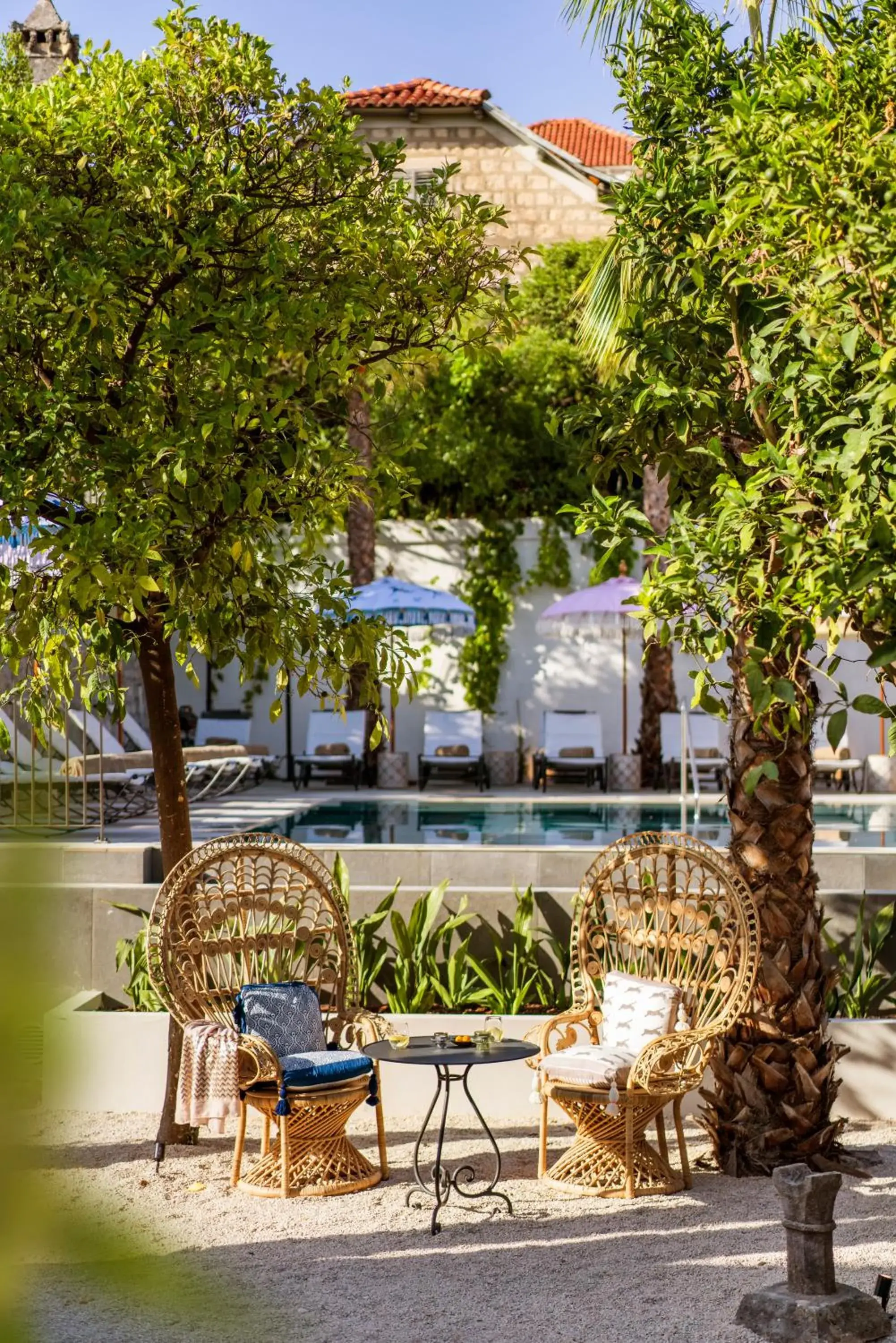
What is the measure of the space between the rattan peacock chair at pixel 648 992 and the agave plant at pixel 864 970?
75cm

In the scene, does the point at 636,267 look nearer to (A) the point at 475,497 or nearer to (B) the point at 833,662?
(B) the point at 833,662

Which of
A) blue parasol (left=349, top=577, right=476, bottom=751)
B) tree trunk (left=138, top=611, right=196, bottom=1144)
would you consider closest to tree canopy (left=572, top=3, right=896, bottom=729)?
tree trunk (left=138, top=611, right=196, bottom=1144)

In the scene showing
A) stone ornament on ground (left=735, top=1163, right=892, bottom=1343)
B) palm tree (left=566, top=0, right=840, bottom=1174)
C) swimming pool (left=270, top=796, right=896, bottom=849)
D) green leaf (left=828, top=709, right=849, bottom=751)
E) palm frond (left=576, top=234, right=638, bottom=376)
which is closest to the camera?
green leaf (left=828, top=709, right=849, bottom=751)

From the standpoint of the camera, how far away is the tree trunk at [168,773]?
6.54 meters

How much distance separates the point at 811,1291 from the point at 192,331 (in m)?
4.34

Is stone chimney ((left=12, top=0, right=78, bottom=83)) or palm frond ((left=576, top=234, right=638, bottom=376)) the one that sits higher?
stone chimney ((left=12, top=0, right=78, bottom=83))

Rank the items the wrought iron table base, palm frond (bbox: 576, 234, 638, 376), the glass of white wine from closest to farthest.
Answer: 1. the wrought iron table base
2. the glass of white wine
3. palm frond (bbox: 576, 234, 638, 376)

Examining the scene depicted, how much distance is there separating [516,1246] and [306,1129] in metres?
1.08

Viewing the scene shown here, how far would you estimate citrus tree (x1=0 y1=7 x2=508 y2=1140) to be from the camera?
5.62 m

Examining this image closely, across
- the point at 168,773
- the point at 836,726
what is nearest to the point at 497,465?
the point at 168,773

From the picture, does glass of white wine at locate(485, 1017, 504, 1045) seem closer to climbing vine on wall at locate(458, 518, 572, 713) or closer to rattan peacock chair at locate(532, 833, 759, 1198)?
rattan peacock chair at locate(532, 833, 759, 1198)

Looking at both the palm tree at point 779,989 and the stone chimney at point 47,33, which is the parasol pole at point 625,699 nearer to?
the stone chimney at point 47,33

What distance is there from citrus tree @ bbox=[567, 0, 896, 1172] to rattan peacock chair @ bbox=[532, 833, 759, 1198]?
197 millimetres

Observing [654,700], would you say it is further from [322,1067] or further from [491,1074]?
[322,1067]
